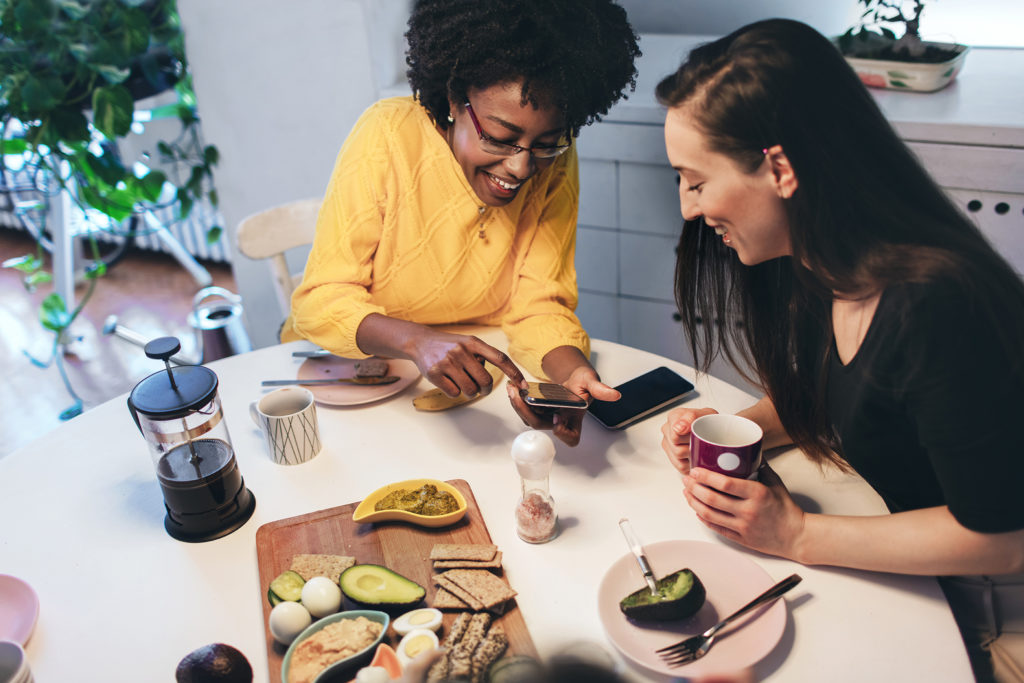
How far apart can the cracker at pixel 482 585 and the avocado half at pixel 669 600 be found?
145 millimetres

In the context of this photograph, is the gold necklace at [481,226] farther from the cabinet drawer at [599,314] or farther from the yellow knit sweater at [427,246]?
the cabinet drawer at [599,314]

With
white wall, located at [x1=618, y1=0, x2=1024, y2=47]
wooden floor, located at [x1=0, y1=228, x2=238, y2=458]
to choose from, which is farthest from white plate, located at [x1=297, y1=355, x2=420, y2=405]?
wooden floor, located at [x1=0, y1=228, x2=238, y2=458]

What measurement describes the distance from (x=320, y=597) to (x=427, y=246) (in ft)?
2.51

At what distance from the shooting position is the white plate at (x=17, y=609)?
979 millimetres

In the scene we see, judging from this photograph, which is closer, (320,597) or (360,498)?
(320,597)

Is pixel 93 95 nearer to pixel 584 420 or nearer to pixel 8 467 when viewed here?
pixel 8 467

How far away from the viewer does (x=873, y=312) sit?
0.99 m

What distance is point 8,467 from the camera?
4.22ft

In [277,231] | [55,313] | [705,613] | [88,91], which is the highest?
[88,91]

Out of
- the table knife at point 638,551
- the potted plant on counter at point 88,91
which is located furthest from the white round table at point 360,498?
the potted plant on counter at point 88,91

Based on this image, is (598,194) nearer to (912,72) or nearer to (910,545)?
(912,72)

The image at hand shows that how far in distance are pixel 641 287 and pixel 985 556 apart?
1518 millimetres

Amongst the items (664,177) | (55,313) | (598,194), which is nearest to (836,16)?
(664,177)

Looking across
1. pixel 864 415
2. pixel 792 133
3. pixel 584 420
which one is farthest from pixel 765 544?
pixel 792 133
